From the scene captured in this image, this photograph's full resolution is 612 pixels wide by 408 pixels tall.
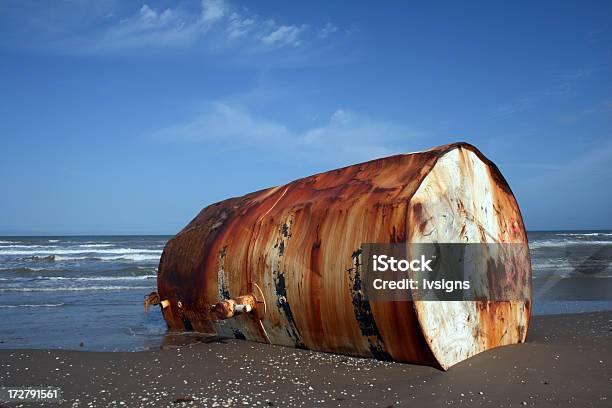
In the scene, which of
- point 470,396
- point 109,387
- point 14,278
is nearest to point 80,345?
point 109,387

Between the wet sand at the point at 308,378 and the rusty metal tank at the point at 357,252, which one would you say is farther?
the rusty metal tank at the point at 357,252

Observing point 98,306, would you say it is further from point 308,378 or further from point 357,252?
point 357,252

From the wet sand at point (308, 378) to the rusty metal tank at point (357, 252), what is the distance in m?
0.13

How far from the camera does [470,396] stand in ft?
9.02

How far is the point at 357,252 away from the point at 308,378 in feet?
2.75

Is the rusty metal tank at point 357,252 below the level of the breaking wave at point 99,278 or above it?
above

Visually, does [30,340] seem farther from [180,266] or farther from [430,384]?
[430,384]

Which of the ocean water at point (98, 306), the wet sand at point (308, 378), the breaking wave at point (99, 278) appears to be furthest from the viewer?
the breaking wave at point (99, 278)

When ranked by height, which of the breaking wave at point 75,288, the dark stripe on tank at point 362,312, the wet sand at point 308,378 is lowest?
the breaking wave at point 75,288

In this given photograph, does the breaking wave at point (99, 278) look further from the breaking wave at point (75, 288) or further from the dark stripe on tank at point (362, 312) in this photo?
the dark stripe on tank at point (362, 312)

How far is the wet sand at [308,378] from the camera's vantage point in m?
2.80

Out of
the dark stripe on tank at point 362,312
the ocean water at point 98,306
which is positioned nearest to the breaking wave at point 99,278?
the ocean water at point 98,306

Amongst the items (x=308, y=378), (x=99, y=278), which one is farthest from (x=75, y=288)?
(x=308, y=378)

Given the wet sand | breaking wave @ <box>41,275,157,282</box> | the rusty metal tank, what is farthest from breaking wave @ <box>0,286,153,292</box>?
the rusty metal tank
